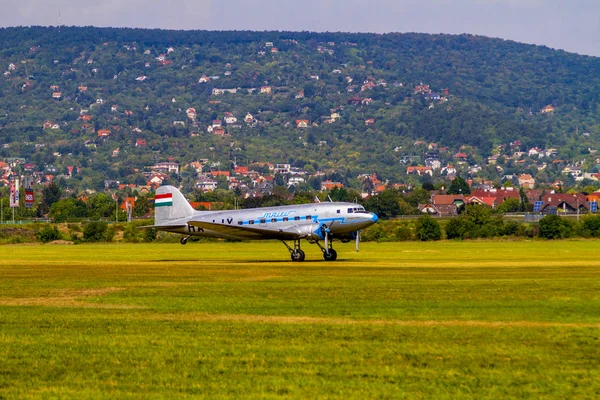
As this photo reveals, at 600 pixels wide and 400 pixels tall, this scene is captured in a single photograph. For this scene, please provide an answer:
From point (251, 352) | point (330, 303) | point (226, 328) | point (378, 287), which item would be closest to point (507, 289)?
point (378, 287)

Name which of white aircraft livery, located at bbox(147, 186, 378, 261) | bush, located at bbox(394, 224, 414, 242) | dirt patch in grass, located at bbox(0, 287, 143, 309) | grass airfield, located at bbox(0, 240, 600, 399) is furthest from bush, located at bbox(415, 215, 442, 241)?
dirt patch in grass, located at bbox(0, 287, 143, 309)

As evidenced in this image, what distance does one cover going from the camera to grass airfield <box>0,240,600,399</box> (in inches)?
788

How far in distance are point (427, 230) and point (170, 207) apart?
155ft

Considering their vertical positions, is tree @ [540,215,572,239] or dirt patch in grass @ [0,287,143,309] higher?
tree @ [540,215,572,239]

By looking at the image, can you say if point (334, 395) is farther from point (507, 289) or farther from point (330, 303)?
point (507, 289)

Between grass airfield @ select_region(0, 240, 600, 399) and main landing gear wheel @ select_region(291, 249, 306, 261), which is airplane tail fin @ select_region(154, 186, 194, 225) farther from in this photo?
grass airfield @ select_region(0, 240, 600, 399)

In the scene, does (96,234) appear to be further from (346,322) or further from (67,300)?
(346,322)

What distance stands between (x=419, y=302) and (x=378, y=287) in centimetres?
599

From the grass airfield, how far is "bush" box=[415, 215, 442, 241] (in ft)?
222

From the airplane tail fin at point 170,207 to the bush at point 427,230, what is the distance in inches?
1808

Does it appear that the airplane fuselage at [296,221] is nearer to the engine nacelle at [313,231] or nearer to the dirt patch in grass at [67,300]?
the engine nacelle at [313,231]

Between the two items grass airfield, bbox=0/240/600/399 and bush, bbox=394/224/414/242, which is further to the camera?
bush, bbox=394/224/414/242

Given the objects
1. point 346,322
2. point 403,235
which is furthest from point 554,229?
point 346,322

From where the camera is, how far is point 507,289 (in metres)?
37.9
